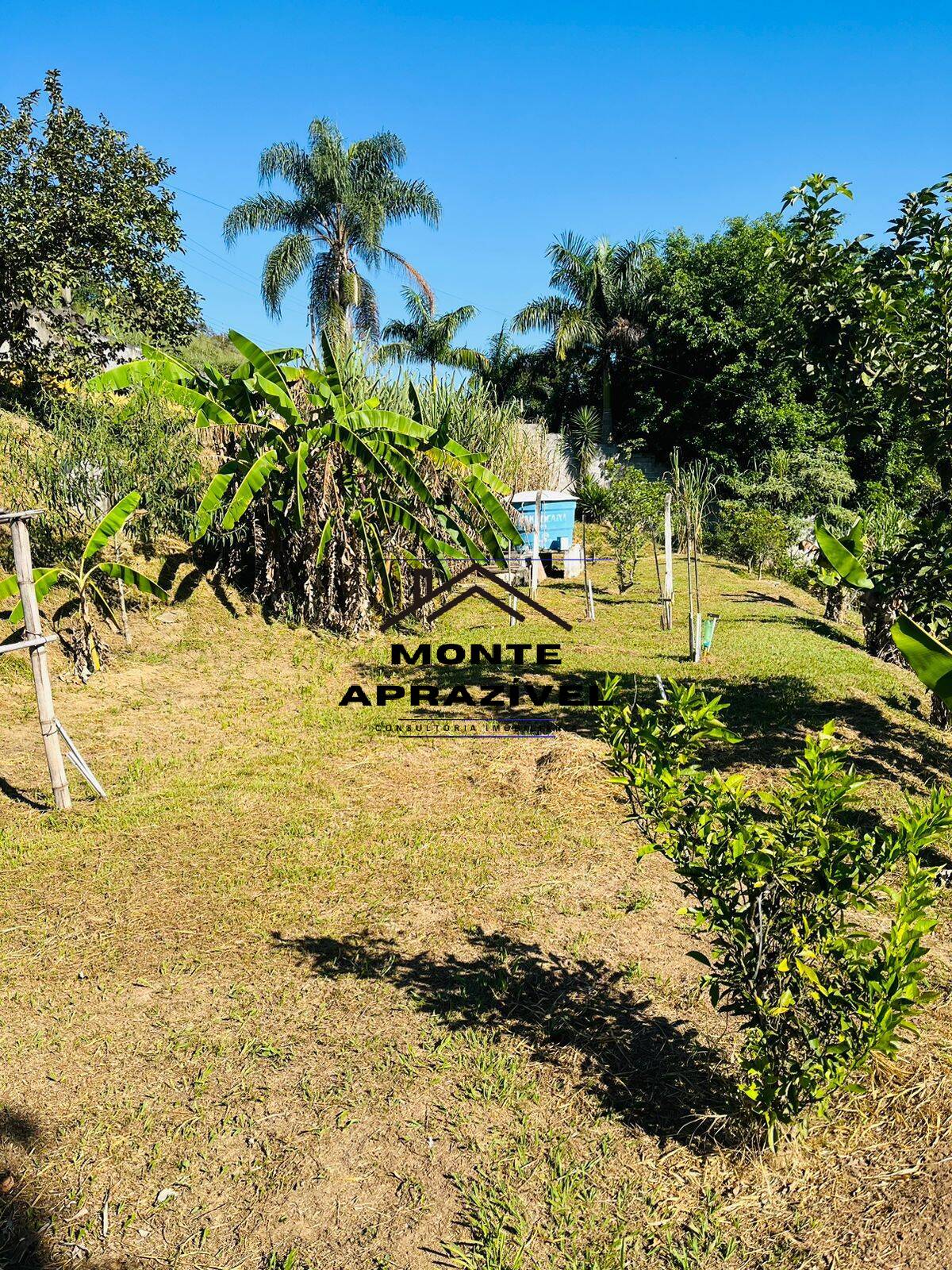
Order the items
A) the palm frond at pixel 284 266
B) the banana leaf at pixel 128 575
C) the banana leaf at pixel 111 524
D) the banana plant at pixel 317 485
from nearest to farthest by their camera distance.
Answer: the banana leaf at pixel 111 524 < the banana leaf at pixel 128 575 < the banana plant at pixel 317 485 < the palm frond at pixel 284 266

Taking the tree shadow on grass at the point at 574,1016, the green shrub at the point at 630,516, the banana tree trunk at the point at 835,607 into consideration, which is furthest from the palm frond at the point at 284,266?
the tree shadow on grass at the point at 574,1016

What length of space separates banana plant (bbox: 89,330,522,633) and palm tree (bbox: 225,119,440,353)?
622 inches

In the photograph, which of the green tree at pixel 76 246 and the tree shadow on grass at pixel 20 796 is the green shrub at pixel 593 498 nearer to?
the green tree at pixel 76 246

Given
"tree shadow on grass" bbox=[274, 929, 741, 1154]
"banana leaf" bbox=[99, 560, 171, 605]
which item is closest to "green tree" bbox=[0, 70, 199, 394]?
"banana leaf" bbox=[99, 560, 171, 605]

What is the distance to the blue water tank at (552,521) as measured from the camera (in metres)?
17.2

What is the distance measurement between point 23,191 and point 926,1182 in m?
18.0

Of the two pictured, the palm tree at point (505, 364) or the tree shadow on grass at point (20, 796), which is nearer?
the tree shadow on grass at point (20, 796)

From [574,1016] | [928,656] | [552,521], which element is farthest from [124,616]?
[552,521]

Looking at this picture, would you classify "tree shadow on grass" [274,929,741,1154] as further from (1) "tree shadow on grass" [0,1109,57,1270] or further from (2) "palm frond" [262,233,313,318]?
(2) "palm frond" [262,233,313,318]

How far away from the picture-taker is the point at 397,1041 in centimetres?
352

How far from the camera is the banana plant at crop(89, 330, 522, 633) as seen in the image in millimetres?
10156

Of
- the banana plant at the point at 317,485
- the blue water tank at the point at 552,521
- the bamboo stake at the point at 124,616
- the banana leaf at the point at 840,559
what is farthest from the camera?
the blue water tank at the point at 552,521

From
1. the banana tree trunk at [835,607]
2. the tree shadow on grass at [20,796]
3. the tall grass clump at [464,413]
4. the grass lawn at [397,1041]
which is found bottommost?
the grass lawn at [397,1041]

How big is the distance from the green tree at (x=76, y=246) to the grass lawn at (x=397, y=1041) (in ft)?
37.5
